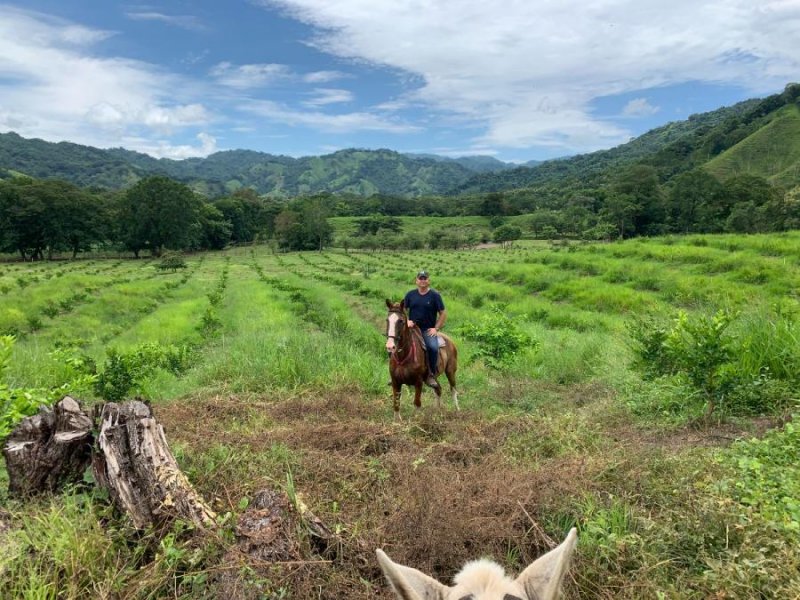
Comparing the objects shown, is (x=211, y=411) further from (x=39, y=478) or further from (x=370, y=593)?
(x=370, y=593)

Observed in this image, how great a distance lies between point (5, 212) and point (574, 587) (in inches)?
2948

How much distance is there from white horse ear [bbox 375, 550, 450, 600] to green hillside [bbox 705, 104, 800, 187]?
4264 inches

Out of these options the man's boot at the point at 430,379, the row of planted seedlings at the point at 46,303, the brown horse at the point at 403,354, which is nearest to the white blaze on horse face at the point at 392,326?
the brown horse at the point at 403,354

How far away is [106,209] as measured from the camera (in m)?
67.6

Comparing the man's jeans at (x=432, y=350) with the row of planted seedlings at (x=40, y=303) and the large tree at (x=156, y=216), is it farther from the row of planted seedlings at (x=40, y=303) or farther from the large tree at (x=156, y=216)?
the large tree at (x=156, y=216)

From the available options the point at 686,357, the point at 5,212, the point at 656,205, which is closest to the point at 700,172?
the point at 656,205

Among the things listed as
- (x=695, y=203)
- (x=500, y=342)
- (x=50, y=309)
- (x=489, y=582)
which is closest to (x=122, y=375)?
(x=500, y=342)

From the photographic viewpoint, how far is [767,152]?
9681 cm

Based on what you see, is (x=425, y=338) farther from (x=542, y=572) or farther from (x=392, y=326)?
(x=542, y=572)

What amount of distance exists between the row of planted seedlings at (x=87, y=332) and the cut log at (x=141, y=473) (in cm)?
367

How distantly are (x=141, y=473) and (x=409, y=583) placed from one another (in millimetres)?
2926

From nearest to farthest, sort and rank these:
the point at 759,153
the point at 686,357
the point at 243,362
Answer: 1. the point at 686,357
2. the point at 243,362
3. the point at 759,153

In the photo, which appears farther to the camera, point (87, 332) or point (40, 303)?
point (40, 303)

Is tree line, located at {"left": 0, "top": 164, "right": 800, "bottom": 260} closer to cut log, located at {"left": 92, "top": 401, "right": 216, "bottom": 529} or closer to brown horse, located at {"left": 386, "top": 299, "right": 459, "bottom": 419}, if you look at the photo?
brown horse, located at {"left": 386, "top": 299, "right": 459, "bottom": 419}
